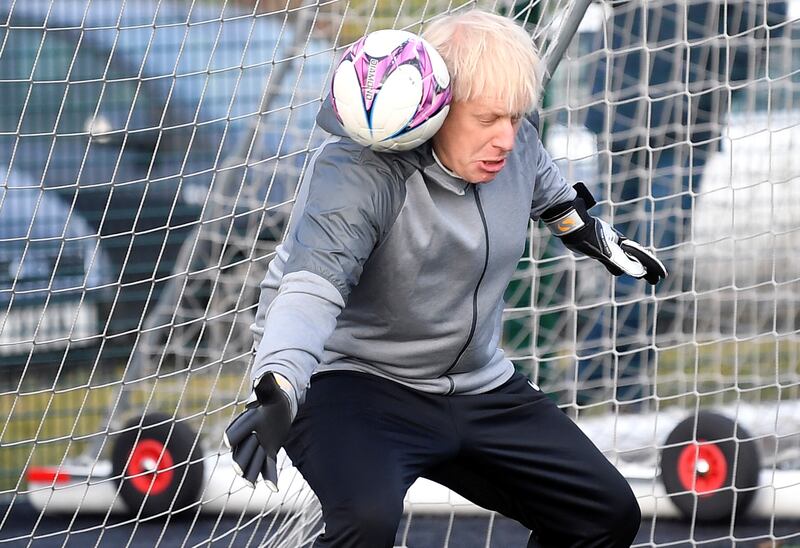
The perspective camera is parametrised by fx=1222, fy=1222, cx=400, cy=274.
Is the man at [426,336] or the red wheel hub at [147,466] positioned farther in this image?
the red wheel hub at [147,466]

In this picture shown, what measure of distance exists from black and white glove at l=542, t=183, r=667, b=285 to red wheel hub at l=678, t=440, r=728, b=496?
125 centimetres

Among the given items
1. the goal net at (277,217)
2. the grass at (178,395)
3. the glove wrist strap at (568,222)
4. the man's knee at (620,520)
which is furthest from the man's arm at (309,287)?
the grass at (178,395)

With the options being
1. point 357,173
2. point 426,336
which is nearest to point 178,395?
point 426,336

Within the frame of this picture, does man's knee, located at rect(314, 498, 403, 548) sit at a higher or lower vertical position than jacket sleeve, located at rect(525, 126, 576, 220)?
lower

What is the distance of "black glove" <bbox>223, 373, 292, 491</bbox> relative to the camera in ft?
5.33

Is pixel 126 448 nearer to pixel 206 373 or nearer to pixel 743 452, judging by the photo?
pixel 206 373

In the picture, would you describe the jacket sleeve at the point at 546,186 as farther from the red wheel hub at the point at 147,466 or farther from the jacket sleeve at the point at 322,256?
the red wheel hub at the point at 147,466

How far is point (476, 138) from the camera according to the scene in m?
1.87

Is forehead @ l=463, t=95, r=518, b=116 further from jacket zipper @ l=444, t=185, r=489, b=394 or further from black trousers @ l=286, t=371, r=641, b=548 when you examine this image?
black trousers @ l=286, t=371, r=641, b=548

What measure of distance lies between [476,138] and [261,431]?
0.57 metres

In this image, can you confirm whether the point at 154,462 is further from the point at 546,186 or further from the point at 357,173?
the point at 357,173

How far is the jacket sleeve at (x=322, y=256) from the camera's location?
1690 millimetres

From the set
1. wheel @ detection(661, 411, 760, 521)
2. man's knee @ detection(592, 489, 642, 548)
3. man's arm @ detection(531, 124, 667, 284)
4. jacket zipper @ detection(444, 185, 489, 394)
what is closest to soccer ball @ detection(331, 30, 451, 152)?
jacket zipper @ detection(444, 185, 489, 394)

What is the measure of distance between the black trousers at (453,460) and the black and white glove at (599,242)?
11.2 inches
